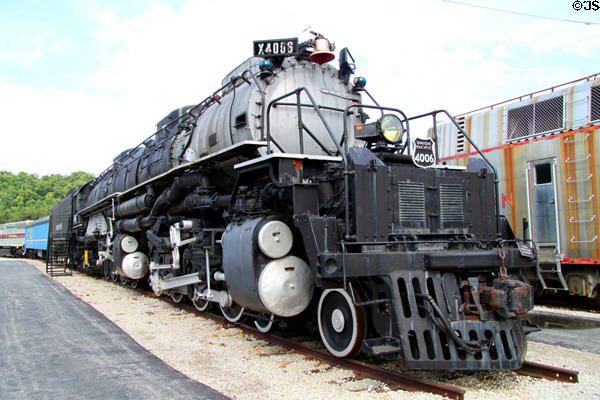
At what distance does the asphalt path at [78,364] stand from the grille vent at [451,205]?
3.34 m

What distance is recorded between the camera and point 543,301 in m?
10.9

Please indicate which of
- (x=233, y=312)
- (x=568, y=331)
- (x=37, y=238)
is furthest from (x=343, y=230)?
(x=37, y=238)

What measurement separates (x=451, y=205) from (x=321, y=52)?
3.10 metres

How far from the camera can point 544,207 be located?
31.9 feet

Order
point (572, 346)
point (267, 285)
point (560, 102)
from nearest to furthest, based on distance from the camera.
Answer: point (267, 285) → point (572, 346) → point (560, 102)

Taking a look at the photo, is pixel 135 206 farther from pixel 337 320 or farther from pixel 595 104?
pixel 595 104

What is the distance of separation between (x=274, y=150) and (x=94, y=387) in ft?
12.2

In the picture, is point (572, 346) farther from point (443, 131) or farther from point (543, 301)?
point (443, 131)

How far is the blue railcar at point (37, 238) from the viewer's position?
3429 cm

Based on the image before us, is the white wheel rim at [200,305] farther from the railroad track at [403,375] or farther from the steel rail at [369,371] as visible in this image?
the railroad track at [403,375]

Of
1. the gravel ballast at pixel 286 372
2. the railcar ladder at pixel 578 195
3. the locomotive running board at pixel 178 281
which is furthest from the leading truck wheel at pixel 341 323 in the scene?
the railcar ladder at pixel 578 195

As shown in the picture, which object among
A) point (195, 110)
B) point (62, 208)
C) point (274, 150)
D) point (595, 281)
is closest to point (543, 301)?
point (595, 281)

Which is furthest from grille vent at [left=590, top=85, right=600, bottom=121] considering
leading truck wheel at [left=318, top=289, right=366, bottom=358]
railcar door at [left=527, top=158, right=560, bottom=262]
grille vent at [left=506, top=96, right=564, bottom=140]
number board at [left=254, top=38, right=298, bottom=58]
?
leading truck wheel at [left=318, top=289, right=366, bottom=358]

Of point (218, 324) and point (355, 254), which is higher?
point (355, 254)
